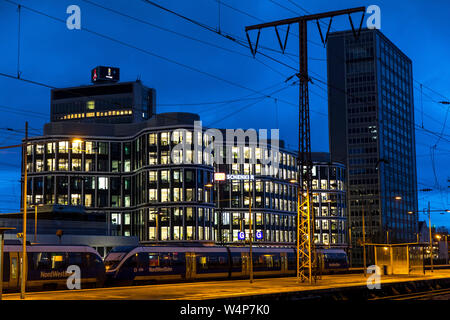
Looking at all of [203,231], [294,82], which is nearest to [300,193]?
[294,82]

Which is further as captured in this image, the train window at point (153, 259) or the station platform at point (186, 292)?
the train window at point (153, 259)

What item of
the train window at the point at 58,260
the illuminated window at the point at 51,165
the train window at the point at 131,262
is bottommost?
the train window at the point at 131,262

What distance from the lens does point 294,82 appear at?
39781 millimetres

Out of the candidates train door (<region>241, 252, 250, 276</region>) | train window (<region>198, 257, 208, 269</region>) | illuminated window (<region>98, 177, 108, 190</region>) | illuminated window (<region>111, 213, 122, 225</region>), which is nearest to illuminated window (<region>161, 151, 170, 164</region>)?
illuminated window (<region>111, 213, 122, 225</region>)

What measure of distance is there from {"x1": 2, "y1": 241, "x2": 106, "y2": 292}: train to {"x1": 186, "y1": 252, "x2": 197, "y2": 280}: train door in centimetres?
864

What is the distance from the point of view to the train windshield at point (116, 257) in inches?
1860

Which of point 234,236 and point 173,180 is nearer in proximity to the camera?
point 173,180

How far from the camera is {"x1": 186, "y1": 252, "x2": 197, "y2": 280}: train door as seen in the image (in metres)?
50.6

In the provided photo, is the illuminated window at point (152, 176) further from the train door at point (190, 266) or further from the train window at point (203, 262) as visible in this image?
the train door at point (190, 266)

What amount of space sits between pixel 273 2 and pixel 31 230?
194 ft

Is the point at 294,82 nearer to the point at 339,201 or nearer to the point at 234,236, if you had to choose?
the point at 234,236

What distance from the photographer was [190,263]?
50781mm
